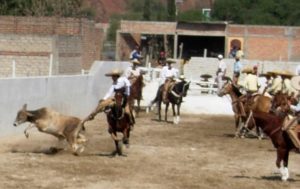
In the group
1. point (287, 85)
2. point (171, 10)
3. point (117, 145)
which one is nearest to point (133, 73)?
point (287, 85)

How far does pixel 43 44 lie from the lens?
30.0 meters

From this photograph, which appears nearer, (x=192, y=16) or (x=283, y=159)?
(x=283, y=159)

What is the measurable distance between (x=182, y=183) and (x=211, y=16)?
81256 millimetres

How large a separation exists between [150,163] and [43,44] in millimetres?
15295

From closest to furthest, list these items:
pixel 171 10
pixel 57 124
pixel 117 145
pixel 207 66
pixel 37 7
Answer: pixel 117 145 < pixel 57 124 < pixel 207 66 < pixel 37 7 < pixel 171 10

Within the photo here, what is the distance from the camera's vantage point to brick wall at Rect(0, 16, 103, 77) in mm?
30062

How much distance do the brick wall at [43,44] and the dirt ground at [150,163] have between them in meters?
8.29

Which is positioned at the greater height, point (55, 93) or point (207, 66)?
point (55, 93)

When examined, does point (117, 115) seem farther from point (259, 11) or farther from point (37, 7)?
point (259, 11)

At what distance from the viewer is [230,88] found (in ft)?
71.0

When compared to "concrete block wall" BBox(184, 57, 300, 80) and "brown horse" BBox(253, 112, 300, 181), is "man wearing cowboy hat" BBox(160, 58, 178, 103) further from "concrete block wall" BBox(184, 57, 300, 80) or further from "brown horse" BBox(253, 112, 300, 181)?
"concrete block wall" BBox(184, 57, 300, 80)

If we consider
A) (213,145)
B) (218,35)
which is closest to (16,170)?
(213,145)

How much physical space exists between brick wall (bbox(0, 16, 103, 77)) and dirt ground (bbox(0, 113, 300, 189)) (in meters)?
8.29

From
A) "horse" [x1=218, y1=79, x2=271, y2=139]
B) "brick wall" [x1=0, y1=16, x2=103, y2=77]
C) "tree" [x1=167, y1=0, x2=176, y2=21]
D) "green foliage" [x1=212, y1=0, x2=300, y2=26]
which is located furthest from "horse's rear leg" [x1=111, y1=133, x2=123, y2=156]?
"green foliage" [x1=212, y1=0, x2=300, y2=26]
